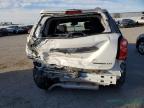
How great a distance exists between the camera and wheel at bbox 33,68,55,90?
7801 mm

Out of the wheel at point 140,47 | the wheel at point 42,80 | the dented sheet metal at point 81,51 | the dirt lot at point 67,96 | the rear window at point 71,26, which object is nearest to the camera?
the dirt lot at point 67,96

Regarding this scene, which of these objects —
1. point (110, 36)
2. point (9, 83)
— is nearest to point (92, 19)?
point (110, 36)

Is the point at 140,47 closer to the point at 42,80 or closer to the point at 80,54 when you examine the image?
the point at 42,80

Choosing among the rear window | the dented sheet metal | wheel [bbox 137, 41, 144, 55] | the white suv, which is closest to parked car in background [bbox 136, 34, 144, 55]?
wheel [bbox 137, 41, 144, 55]

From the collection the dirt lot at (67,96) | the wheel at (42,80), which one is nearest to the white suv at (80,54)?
→ the wheel at (42,80)

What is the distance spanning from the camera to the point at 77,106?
6.87 m

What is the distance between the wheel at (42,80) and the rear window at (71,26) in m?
0.88

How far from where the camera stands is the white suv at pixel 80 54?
7172mm

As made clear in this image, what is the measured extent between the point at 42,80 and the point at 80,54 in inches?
46.8

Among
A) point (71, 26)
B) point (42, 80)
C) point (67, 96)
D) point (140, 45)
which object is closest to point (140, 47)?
point (140, 45)

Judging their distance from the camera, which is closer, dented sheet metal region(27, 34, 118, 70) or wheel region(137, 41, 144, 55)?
dented sheet metal region(27, 34, 118, 70)

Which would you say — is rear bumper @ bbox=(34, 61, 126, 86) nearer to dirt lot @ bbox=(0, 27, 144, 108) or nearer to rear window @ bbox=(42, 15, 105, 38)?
dirt lot @ bbox=(0, 27, 144, 108)

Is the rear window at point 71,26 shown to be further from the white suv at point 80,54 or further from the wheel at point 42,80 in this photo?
the wheel at point 42,80

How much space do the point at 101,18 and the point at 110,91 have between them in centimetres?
176
